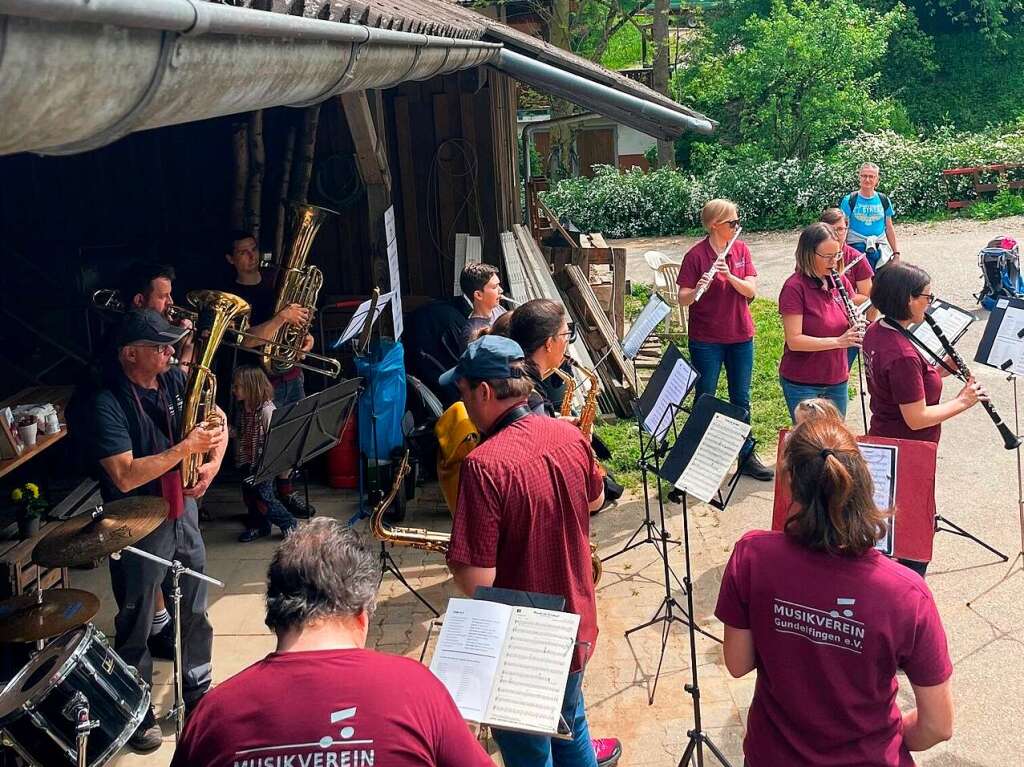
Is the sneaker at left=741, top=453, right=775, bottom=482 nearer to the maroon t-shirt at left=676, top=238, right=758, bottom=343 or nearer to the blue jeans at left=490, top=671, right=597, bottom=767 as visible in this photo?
the maroon t-shirt at left=676, top=238, right=758, bottom=343

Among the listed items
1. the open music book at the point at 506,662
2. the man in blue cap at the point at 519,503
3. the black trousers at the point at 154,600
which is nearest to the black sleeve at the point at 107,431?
the black trousers at the point at 154,600

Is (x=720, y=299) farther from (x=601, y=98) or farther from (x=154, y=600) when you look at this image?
(x=154, y=600)

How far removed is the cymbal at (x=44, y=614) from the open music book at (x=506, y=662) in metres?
1.87

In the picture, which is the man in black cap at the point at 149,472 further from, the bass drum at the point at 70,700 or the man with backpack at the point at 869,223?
the man with backpack at the point at 869,223

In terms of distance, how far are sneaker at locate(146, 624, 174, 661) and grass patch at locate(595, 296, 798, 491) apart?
3459mm

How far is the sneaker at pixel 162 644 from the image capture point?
16.4ft

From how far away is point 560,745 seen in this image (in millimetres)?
3479

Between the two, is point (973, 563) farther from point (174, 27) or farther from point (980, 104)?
point (980, 104)

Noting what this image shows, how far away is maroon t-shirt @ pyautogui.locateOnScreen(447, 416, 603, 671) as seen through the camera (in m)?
3.09

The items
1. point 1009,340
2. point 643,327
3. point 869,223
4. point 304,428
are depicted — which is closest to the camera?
point 1009,340

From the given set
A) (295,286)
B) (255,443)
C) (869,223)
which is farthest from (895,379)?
(869,223)

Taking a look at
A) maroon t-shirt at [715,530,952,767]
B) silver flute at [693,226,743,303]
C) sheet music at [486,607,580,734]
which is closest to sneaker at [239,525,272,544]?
Answer: silver flute at [693,226,743,303]

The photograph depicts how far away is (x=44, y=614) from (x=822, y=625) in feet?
9.88

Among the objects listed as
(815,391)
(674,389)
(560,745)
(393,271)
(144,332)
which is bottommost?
(560,745)
